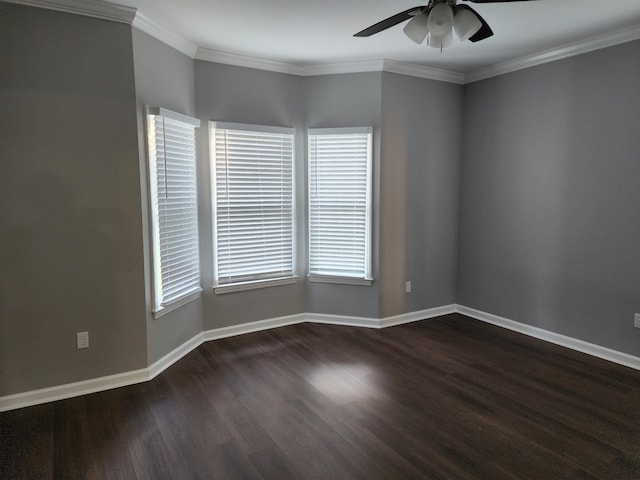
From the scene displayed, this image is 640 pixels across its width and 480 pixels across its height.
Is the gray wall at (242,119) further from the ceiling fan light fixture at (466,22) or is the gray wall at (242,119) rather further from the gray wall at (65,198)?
the ceiling fan light fixture at (466,22)

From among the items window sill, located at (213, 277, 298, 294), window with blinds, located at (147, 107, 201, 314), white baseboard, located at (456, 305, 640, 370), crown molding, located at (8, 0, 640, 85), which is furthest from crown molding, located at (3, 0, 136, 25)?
white baseboard, located at (456, 305, 640, 370)

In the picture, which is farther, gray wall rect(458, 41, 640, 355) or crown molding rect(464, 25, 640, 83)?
gray wall rect(458, 41, 640, 355)

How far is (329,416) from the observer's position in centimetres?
268

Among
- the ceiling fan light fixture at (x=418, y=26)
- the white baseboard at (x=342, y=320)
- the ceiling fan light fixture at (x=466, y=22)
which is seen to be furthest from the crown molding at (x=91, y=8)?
the white baseboard at (x=342, y=320)

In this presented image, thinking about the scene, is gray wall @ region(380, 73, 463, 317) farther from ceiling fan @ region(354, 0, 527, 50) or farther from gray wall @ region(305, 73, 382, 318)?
ceiling fan @ region(354, 0, 527, 50)

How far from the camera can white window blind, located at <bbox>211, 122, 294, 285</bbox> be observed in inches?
154

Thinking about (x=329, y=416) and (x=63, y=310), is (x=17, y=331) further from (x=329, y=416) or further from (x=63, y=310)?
(x=329, y=416)

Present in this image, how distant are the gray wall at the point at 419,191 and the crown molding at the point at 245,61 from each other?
969 mm

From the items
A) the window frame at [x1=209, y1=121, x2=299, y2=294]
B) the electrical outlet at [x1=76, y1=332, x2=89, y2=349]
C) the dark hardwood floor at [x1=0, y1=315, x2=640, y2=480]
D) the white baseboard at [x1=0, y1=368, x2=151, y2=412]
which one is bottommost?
the dark hardwood floor at [x1=0, y1=315, x2=640, y2=480]

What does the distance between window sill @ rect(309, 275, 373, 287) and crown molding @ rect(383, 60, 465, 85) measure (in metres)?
2.16

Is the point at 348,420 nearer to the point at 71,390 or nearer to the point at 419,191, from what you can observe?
the point at 71,390

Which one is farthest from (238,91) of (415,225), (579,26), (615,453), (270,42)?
(615,453)

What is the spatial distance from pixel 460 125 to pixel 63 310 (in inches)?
170

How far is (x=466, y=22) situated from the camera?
86.8 inches
